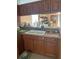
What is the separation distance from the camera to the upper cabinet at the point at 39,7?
102 centimetres

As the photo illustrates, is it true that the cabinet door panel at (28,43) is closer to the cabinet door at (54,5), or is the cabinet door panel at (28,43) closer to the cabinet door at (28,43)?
the cabinet door at (28,43)

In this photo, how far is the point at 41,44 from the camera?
3.48 ft

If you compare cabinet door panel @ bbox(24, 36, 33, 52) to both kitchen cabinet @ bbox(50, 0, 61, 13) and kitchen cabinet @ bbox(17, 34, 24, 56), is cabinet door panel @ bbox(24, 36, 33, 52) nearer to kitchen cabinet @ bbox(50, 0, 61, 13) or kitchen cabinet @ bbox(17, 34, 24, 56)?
kitchen cabinet @ bbox(17, 34, 24, 56)

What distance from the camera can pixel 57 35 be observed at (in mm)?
1105

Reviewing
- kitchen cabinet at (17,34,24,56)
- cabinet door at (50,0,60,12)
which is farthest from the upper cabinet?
kitchen cabinet at (17,34,24,56)

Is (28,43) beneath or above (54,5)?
beneath

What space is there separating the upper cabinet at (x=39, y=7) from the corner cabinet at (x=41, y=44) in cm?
22

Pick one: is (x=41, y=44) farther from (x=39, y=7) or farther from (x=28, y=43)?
(x=39, y=7)

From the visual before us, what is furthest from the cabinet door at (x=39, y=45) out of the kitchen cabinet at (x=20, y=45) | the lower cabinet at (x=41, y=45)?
the kitchen cabinet at (x=20, y=45)

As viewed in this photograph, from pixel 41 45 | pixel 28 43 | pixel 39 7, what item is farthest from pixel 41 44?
pixel 39 7

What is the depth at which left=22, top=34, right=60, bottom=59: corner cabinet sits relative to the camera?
1032 mm
